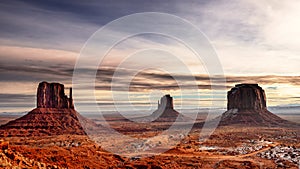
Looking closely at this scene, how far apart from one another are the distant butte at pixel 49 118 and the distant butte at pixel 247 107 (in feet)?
227

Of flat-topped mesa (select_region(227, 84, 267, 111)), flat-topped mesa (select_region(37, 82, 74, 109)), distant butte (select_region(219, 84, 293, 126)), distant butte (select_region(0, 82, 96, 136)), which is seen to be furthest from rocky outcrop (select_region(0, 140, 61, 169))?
flat-topped mesa (select_region(227, 84, 267, 111))

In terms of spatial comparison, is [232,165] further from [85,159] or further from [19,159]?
[19,159]

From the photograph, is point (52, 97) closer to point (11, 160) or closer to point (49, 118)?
point (49, 118)

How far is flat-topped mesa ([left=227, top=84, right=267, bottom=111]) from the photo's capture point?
138m

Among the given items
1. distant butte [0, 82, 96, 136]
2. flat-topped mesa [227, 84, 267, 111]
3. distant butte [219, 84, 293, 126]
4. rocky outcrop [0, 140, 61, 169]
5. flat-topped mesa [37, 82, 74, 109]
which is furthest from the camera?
flat-topped mesa [227, 84, 267, 111]

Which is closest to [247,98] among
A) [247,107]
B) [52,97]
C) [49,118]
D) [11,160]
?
[247,107]

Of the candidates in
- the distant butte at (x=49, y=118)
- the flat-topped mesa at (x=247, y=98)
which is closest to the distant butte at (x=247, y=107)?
the flat-topped mesa at (x=247, y=98)

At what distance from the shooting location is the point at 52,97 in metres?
109

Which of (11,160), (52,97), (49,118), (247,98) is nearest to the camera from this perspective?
(11,160)

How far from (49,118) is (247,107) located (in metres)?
93.9

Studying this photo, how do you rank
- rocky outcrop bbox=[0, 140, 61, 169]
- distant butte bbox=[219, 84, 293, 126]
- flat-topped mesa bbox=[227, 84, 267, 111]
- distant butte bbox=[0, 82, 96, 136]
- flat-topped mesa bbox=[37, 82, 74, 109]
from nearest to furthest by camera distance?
1. rocky outcrop bbox=[0, 140, 61, 169]
2. distant butte bbox=[0, 82, 96, 136]
3. flat-topped mesa bbox=[37, 82, 74, 109]
4. distant butte bbox=[219, 84, 293, 126]
5. flat-topped mesa bbox=[227, 84, 267, 111]

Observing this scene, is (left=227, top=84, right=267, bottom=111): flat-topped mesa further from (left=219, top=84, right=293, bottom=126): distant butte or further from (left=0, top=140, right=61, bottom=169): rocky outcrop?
(left=0, top=140, right=61, bottom=169): rocky outcrop

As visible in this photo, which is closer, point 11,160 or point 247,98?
point 11,160

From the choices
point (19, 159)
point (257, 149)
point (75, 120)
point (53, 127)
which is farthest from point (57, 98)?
point (19, 159)
